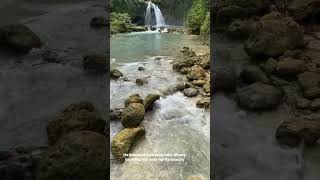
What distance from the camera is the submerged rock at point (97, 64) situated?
5.05 m

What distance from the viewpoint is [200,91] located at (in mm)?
4680

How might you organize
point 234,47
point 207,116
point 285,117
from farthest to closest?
point 234,47
point 207,116
point 285,117

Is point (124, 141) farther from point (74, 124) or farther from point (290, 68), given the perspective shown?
point (290, 68)

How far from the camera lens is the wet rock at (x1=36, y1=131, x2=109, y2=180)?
106 inches

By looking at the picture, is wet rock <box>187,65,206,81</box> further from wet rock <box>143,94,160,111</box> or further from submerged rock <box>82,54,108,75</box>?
submerged rock <box>82,54,108,75</box>

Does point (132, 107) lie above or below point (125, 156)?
above

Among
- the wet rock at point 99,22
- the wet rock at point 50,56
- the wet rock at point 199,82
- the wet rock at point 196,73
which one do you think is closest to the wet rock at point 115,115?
the wet rock at point 199,82

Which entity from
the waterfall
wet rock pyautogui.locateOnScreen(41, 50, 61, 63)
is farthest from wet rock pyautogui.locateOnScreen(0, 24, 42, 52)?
the waterfall

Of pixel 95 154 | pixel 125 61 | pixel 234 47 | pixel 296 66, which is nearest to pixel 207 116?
pixel 296 66

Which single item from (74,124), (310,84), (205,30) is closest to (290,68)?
(310,84)

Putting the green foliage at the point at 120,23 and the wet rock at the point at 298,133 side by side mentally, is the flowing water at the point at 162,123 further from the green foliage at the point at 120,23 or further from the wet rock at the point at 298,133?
the green foliage at the point at 120,23

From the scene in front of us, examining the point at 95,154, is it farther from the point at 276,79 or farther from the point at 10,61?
the point at 10,61

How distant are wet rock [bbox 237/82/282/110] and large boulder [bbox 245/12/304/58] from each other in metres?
0.93

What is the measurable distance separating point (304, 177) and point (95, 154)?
1563 millimetres
